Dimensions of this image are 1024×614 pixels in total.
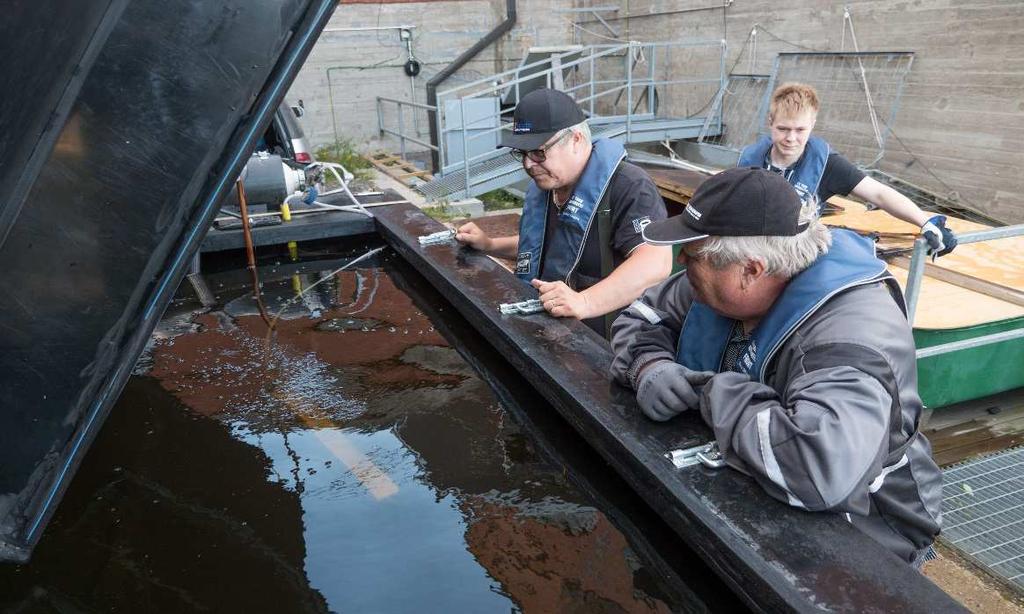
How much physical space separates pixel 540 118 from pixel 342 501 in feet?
4.60

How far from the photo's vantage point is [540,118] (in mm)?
2428

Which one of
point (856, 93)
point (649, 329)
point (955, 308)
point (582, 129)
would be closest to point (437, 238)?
point (582, 129)

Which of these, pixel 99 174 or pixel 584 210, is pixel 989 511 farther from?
pixel 99 174

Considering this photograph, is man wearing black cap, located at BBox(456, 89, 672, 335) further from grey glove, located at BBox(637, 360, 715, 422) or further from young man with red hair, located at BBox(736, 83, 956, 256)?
young man with red hair, located at BBox(736, 83, 956, 256)

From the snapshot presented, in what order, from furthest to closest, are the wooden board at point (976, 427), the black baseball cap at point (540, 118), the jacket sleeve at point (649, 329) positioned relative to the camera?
the wooden board at point (976, 427)
the black baseball cap at point (540, 118)
the jacket sleeve at point (649, 329)

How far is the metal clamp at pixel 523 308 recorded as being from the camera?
235 centimetres

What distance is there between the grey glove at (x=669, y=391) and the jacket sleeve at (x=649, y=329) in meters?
0.10

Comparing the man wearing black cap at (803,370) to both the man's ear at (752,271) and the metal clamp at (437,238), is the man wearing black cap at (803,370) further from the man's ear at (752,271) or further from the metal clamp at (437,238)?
the metal clamp at (437,238)

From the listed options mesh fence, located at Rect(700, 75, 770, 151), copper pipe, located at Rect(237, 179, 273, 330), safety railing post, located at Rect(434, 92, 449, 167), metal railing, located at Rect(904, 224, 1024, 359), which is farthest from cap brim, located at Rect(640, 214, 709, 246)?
mesh fence, located at Rect(700, 75, 770, 151)

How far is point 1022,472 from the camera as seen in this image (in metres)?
3.35

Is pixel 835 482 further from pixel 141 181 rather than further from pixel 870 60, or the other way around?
pixel 870 60

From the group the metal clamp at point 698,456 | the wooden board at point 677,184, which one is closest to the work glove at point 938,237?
the metal clamp at point 698,456

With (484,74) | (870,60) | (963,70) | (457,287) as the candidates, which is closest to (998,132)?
(963,70)

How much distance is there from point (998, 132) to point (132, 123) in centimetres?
744
